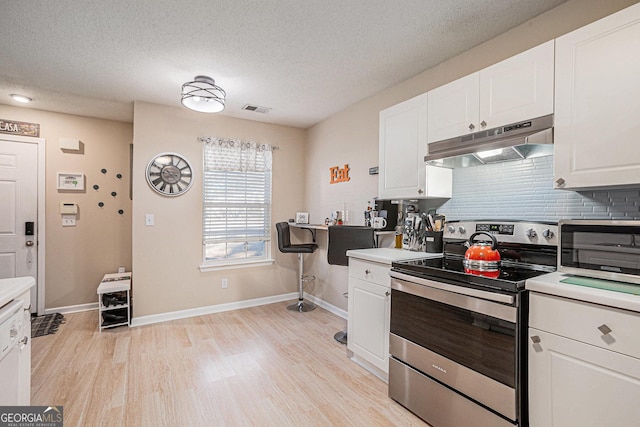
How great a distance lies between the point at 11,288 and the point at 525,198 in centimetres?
279

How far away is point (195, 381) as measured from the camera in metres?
2.29

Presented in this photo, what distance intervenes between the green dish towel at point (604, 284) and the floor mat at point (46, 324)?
4511mm

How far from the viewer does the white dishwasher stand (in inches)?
45.1

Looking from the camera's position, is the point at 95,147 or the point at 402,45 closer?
the point at 402,45

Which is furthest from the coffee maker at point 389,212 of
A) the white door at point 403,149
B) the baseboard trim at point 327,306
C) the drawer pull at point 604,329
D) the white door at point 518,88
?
the drawer pull at point 604,329

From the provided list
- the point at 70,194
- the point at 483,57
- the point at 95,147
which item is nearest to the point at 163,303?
the point at 70,194

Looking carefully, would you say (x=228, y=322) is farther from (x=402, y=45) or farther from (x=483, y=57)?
(x=483, y=57)

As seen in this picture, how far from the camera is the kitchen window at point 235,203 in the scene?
12.7ft

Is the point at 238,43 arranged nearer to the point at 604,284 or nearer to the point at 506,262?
the point at 506,262

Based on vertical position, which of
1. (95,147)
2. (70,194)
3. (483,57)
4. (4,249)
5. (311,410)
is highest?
(483,57)

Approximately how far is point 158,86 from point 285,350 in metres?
2.88

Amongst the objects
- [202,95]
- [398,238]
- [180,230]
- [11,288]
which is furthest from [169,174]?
[398,238]

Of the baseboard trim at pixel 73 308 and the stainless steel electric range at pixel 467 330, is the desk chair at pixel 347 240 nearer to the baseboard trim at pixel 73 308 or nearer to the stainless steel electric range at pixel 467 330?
the stainless steel electric range at pixel 467 330

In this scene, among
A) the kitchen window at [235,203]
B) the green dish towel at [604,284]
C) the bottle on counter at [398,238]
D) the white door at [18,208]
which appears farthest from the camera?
the kitchen window at [235,203]
